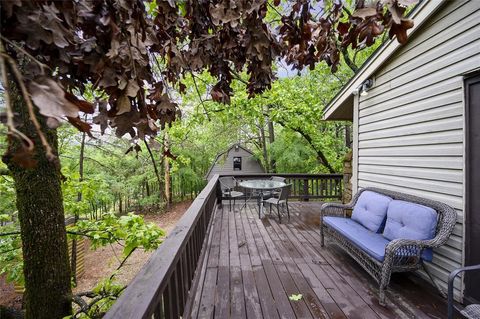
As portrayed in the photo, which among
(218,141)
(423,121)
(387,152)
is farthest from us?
(218,141)

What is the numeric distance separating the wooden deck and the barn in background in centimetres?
1081

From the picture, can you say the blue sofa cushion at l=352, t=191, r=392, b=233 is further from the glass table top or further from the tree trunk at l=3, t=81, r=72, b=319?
the tree trunk at l=3, t=81, r=72, b=319

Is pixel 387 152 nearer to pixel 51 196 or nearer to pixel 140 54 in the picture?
pixel 140 54

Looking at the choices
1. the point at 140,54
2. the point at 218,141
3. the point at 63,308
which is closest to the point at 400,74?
the point at 140,54

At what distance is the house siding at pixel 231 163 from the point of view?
14984 millimetres

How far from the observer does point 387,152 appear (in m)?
3.67

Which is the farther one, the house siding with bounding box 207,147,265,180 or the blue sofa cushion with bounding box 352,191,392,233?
the house siding with bounding box 207,147,265,180

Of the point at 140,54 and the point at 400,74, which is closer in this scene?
the point at 140,54

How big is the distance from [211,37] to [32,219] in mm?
2314

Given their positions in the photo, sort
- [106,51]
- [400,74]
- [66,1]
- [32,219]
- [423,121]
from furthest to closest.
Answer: [400,74] < [423,121] < [32,219] < [106,51] < [66,1]

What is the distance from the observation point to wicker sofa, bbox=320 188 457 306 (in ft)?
8.01

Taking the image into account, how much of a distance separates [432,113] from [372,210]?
1.45 metres

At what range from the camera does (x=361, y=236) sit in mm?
3053

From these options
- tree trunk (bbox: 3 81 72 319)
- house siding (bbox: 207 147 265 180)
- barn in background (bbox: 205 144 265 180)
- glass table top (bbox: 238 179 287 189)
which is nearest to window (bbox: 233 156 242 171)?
barn in background (bbox: 205 144 265 180)
